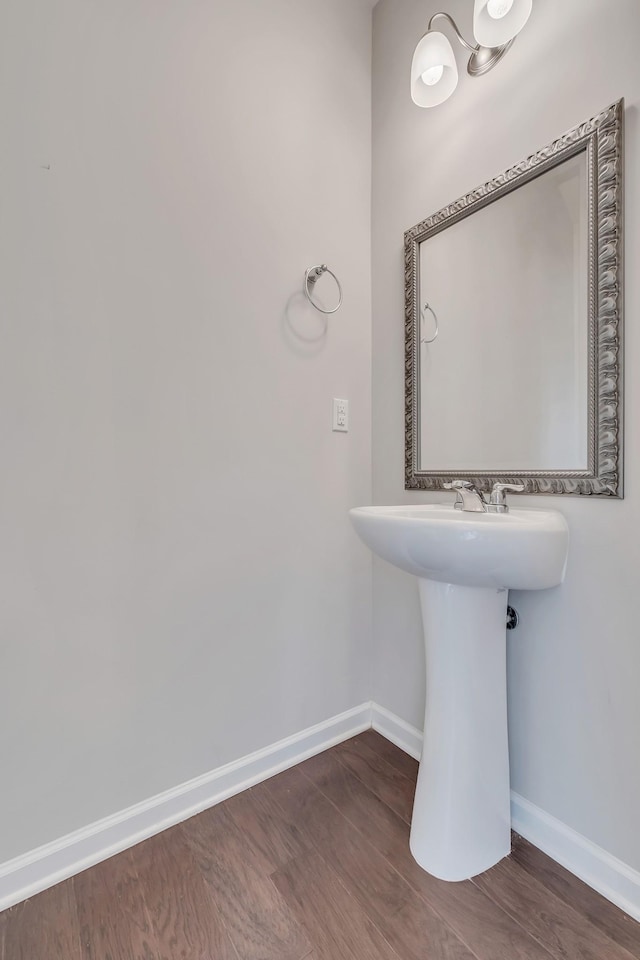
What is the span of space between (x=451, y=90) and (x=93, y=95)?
89 centimetres

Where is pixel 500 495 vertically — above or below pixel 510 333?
below

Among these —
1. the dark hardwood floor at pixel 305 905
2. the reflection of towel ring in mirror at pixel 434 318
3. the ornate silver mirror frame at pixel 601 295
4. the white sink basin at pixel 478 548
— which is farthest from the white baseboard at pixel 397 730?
the reflection of towel ring in mirror at pixel 434 318

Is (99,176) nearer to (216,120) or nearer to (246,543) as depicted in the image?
(216,120)

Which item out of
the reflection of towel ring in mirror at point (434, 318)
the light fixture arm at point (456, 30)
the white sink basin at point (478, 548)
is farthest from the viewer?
the reflection of towel ring in mirror at point (434, 318)

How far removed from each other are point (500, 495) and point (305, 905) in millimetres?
993

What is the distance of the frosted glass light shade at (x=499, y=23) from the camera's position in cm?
93

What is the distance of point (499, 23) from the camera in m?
0.97

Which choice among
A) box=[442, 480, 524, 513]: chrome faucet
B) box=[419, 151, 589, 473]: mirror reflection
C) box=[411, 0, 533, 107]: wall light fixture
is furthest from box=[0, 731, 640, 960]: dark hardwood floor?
box=[411, 0, 533, 107]: wall light fixture

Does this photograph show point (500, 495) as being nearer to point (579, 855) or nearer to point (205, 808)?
point (579, 855)

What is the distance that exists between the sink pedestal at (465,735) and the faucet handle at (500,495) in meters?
0.20

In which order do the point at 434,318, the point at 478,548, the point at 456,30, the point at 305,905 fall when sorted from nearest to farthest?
the point at 478,548
the point at 305,905
the point at 456,30
the point at 434,318

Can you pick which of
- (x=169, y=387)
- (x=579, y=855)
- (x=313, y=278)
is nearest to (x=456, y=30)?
(x=313, y=278)

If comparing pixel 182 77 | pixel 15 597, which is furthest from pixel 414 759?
pixel 182 77

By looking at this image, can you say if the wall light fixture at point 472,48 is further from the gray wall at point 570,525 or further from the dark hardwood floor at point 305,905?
the dark hardwood floor at point 305,905
